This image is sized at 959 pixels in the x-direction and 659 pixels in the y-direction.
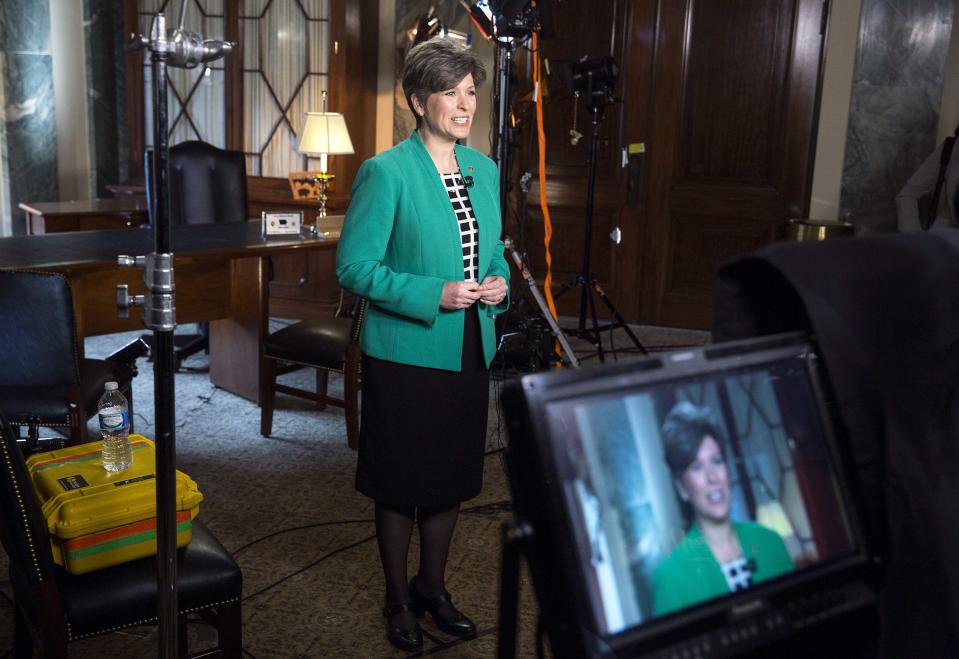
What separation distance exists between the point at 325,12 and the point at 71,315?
350cm

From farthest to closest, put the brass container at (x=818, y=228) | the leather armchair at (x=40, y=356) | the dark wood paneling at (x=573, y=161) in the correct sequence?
1. the dark wood paneling at (x=573, y=161)
2. the brass container at (x=818, y=228)
3. the leather armchair at (x=40, y=356)

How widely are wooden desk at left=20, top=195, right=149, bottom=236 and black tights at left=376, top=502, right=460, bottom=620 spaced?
350cm

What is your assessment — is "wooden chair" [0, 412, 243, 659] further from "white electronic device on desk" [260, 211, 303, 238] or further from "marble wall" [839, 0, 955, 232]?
"marble wall" [839, 0, 955, 232]

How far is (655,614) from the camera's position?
2.84 feet

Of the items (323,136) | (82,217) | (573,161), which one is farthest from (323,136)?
(573,161)

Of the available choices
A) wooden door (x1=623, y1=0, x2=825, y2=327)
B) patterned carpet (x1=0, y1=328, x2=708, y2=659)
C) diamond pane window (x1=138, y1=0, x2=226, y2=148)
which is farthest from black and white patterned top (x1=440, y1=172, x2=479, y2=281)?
diamond pane window (x1=138, y1=0, x2=226, y2=148)

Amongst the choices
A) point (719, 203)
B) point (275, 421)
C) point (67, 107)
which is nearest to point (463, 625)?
point (275, 421)

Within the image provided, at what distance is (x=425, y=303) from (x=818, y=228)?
3819 millimetres

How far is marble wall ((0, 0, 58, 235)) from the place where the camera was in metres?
6.04

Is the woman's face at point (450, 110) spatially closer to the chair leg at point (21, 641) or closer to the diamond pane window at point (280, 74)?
the chair leg at point (21, 641)

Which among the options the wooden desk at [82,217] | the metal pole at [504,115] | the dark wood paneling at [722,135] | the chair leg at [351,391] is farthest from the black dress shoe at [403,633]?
the dark wood paneling at [722,135]

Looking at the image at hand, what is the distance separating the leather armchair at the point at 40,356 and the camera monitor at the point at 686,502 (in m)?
2.29

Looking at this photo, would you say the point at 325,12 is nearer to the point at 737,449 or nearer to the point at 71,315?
the point at 71,315

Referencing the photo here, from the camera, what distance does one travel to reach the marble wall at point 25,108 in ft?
19.8
